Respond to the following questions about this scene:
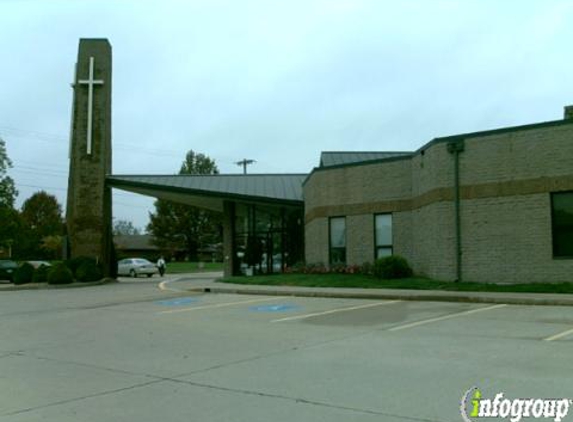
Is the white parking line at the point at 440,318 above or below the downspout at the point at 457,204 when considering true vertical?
below

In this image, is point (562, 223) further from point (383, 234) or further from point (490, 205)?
point (383, 234)

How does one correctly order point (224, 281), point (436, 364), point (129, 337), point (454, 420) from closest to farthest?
point (454, 420), point (436, 364), point (129, 337), point (224, 281)

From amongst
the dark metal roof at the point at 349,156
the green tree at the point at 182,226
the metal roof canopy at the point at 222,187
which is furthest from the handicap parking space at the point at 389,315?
the green tree at the point at 182,226

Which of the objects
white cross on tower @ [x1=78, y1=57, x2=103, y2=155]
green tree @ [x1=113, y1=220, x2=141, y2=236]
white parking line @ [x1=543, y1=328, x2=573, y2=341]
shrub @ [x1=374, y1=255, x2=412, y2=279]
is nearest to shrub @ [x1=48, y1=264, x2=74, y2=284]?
white cross on tower @ [x1=78, y1=57, x2=103, y2=155]

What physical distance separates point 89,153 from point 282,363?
27.9 metres

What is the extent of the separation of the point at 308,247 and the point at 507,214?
1098 cm

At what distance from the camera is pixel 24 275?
30.8 meters

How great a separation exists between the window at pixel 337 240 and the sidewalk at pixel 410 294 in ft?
15.8

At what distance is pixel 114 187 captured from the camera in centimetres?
3559

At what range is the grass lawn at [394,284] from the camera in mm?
17611

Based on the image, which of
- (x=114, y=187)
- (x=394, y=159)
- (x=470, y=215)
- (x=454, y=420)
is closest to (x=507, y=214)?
(x=470, y=215)

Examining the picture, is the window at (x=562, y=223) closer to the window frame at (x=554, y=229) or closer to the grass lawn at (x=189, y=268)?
the window frame at (x=554, y=229)

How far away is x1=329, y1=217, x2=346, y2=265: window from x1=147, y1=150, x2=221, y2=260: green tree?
59.5 meters

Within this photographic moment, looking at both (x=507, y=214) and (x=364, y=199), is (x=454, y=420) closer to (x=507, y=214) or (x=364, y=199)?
(x=507, y=214)
